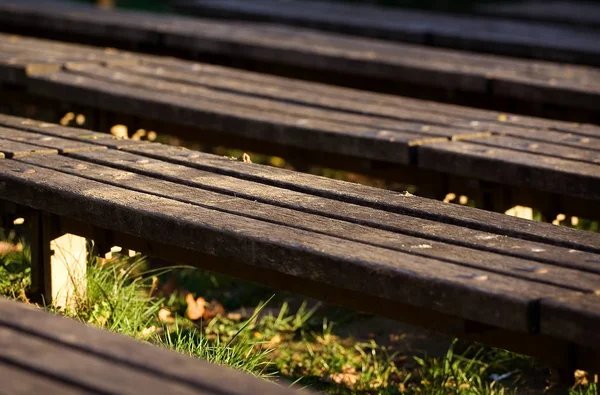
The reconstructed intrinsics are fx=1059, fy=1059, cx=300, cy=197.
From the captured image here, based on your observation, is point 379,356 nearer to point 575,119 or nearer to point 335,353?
point 335,353

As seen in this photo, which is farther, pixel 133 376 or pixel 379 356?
pixel 379 356

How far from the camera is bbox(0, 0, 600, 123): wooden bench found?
18.7 ft

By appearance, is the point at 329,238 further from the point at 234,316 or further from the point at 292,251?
the point at 234,316

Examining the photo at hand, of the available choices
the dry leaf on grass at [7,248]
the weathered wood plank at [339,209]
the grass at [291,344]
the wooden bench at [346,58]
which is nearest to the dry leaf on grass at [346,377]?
the grass at [291,344]

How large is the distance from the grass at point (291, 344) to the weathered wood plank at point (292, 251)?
491 millimetres

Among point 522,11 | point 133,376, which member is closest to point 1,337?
point 133,376

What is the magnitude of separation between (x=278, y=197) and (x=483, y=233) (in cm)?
67

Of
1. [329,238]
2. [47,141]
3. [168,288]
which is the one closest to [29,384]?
[329,238]

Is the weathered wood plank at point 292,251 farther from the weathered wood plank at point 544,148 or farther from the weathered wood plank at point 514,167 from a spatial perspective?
the weathered wood plank at point 544,148

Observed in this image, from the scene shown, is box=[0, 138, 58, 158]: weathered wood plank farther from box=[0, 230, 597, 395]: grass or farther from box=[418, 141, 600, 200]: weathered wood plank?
box=[418, 141, 600, 200]: weathered wood plank

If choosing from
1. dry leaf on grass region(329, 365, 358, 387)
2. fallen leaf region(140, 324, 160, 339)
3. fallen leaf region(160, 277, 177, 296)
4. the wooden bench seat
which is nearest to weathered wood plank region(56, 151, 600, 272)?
fallen leaf region(140, 324, 160, 339)

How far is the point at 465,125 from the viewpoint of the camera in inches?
Result: 184

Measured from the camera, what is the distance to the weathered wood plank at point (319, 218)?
2.66 metres

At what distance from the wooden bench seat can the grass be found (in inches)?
127
